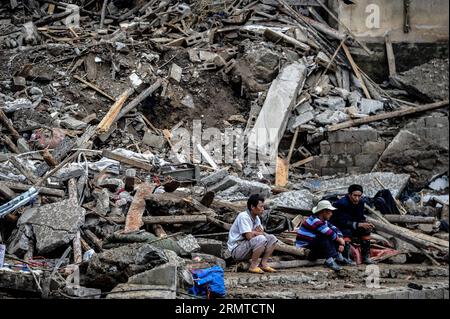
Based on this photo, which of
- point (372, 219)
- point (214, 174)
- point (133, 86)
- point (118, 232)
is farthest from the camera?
point (133, 86)

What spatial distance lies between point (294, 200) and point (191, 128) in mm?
4890

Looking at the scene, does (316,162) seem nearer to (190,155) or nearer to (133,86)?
(190,155)

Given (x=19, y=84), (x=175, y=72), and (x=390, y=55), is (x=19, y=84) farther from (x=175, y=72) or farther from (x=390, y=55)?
(x=390, y=55)

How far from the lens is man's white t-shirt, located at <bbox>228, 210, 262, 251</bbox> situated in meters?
10.6

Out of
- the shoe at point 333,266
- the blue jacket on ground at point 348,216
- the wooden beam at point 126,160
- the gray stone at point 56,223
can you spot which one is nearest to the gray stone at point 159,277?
the shoe at point 333,266

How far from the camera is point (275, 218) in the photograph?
12859 millimetres

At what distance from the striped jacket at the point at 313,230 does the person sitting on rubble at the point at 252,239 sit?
0.50m

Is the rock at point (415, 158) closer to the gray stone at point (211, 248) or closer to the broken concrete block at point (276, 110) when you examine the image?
the broken concrete block at point (276, 110)

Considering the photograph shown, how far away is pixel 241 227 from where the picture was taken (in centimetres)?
1059

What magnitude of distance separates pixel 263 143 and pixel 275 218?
421 centimetres

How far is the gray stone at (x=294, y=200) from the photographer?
13.3 m

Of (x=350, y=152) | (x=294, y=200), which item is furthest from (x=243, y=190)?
(x=350, y=152)

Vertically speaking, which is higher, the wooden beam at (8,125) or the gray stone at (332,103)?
the gray stone at (332,103)
